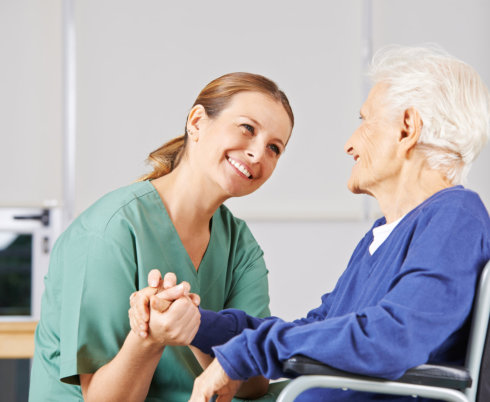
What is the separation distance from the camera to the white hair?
1.29 meters

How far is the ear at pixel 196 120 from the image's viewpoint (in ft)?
5.35

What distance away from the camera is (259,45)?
3.53 m

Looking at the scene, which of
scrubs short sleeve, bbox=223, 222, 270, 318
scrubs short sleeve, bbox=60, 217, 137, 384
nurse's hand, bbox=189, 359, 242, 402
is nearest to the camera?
nurse's hand, bbox=189, 359, 242, 402

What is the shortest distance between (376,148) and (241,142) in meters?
0.36

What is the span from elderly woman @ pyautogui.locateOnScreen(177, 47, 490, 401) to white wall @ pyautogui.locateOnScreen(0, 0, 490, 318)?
1987 mm

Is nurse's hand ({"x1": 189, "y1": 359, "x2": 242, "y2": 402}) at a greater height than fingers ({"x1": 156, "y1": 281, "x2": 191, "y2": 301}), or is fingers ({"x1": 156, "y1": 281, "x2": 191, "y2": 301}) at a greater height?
fingers ({"x1": 156, "y1": 281, "x2": 191, "y2": 301})

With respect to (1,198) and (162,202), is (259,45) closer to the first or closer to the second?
(1,198)

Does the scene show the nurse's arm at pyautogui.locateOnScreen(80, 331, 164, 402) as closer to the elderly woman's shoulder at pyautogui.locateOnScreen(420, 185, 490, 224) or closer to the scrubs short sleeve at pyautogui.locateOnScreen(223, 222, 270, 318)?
the scrubs short sleeve at pyautogui.locateOnScreen(223, 222, 270, 318)

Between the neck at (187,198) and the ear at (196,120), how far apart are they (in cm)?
9

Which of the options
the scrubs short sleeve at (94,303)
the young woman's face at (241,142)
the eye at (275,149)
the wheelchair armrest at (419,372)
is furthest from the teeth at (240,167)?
the wheelchair armrest at (419,372)

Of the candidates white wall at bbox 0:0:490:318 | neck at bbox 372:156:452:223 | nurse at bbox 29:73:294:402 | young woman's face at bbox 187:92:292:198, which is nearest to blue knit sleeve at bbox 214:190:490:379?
neck at bbox 372:156:452:223

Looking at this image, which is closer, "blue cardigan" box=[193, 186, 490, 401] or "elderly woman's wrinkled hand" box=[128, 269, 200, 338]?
"blue cardigan" box=[193, 186, 490, 401]

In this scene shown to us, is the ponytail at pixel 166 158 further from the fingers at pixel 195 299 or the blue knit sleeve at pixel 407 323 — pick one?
the blue knit sleeve at pixel 407 323

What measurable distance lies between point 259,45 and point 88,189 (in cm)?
124
